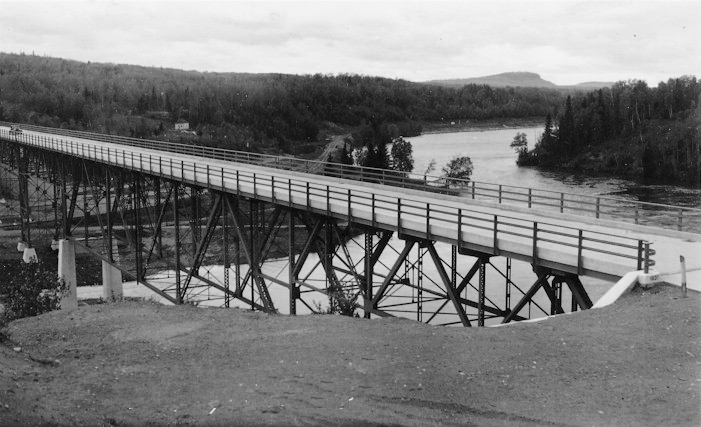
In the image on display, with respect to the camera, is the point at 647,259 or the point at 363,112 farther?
the point at 363,112

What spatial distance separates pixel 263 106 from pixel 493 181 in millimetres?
91892

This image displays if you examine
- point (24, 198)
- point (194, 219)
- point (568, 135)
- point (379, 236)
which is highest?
point (568, 135)

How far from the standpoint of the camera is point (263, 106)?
488 feet

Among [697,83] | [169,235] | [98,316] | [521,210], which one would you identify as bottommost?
[169,235]

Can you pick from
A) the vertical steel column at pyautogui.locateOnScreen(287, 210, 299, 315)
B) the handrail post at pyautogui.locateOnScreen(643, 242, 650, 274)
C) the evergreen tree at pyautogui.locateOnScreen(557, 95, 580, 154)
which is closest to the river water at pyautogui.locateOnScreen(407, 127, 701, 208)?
the evergreen tree at pyautogui.locateOnScreen(557, 95, 580, 154)

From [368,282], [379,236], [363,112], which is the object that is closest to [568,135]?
[363,112]

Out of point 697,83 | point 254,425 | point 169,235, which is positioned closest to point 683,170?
point 697,83

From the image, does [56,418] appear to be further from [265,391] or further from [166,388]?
[265,391]

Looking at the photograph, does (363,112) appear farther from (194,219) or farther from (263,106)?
(194,219)

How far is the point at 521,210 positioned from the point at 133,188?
20299 mm

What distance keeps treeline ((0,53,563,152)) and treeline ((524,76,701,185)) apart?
22092 millimetres

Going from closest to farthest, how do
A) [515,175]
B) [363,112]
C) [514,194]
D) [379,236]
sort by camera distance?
[379,236]
[514,194]
[515,175]
[363,112]

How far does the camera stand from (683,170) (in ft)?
209

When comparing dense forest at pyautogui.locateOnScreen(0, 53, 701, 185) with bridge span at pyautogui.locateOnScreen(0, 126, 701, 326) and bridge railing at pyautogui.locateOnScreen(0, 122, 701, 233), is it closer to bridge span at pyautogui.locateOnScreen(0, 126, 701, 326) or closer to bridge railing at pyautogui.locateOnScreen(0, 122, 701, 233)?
bridge railing at pyautogui.locateOnScreen(0, 122, 701, 233)
